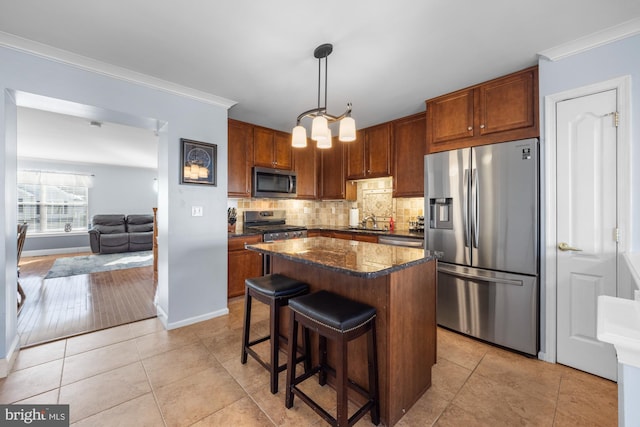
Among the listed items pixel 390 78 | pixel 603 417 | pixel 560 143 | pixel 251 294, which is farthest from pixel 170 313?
pixel 560 143

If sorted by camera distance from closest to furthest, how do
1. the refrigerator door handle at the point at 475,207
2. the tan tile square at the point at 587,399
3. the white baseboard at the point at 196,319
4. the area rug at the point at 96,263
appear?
the tan tile square at the point at 587,399, the refrigerator door handle at the point at 475,207, the white baseboard at the point at 196,319, the area rug at the point at 96,263

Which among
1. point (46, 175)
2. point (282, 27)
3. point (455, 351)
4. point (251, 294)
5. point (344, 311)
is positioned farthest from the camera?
point (46, 175)

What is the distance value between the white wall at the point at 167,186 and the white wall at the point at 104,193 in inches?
246

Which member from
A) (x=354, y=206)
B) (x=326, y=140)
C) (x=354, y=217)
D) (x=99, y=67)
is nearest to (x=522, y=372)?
(x=326, y=140)

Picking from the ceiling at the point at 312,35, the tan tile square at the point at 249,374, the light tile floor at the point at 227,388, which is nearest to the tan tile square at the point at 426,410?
the light tile floor at the point at 227,388

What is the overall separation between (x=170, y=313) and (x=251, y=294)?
1.30m

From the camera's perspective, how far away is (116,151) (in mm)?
5844

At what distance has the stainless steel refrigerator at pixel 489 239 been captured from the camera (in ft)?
7.24

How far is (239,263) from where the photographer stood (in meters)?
3.45

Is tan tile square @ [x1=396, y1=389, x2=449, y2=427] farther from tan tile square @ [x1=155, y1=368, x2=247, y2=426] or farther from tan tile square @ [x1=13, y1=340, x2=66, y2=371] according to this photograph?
tan tile square @ [x1=13, y1=340, x2=66, y2=371]

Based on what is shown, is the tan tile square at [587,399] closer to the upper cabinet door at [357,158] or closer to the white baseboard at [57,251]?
the upper cabinet door at [357,158]

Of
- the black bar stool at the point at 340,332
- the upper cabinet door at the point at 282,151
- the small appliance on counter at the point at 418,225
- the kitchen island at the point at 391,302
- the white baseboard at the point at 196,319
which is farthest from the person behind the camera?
the upper cabinet door at the point at 282,151

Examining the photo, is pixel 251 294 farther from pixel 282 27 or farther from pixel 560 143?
pixel 560 143

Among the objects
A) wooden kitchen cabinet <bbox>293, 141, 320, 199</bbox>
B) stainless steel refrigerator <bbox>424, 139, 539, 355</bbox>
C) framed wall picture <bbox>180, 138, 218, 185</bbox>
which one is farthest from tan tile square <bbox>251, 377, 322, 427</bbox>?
wooden kitchen cabinet <bbox>293, 141, 320, 199</bbox>
